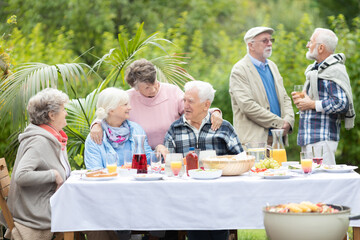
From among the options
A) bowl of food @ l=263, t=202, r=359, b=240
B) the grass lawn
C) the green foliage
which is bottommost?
the grass lawn

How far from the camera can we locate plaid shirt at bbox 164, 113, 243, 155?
14.1 feet

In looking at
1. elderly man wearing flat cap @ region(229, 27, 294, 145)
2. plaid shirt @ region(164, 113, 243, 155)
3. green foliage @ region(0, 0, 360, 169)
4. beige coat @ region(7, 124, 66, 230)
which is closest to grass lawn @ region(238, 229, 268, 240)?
elderly man wearing flat cap @ region(229, 27, 294, 145)

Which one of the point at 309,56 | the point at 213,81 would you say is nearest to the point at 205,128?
the point at 309,56

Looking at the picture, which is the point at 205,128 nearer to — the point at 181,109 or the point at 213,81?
the point at 181,109

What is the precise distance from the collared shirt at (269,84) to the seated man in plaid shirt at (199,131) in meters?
1.09

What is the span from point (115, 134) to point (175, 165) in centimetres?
83

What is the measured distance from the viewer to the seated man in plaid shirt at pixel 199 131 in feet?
14.1

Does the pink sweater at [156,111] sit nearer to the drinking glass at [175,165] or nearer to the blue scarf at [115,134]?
the blue scarf at [115,134]

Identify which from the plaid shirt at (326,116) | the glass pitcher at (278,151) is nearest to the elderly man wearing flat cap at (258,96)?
the plaid shirt at (326,116)

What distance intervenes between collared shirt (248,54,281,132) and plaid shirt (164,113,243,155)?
3.58ft

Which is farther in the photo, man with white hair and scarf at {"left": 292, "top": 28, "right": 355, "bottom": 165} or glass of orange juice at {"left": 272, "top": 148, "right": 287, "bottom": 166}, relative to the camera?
man with white hair and scarf at {"left": 292, "top": 28, "right": 355, "bottom": 165}

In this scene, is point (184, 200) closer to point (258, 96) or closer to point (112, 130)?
point (112, 130)

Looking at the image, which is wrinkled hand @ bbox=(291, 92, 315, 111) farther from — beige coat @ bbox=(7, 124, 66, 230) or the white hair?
beige coat @ bbox=(7, 124, 66, 230)

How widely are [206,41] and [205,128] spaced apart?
449 inches
